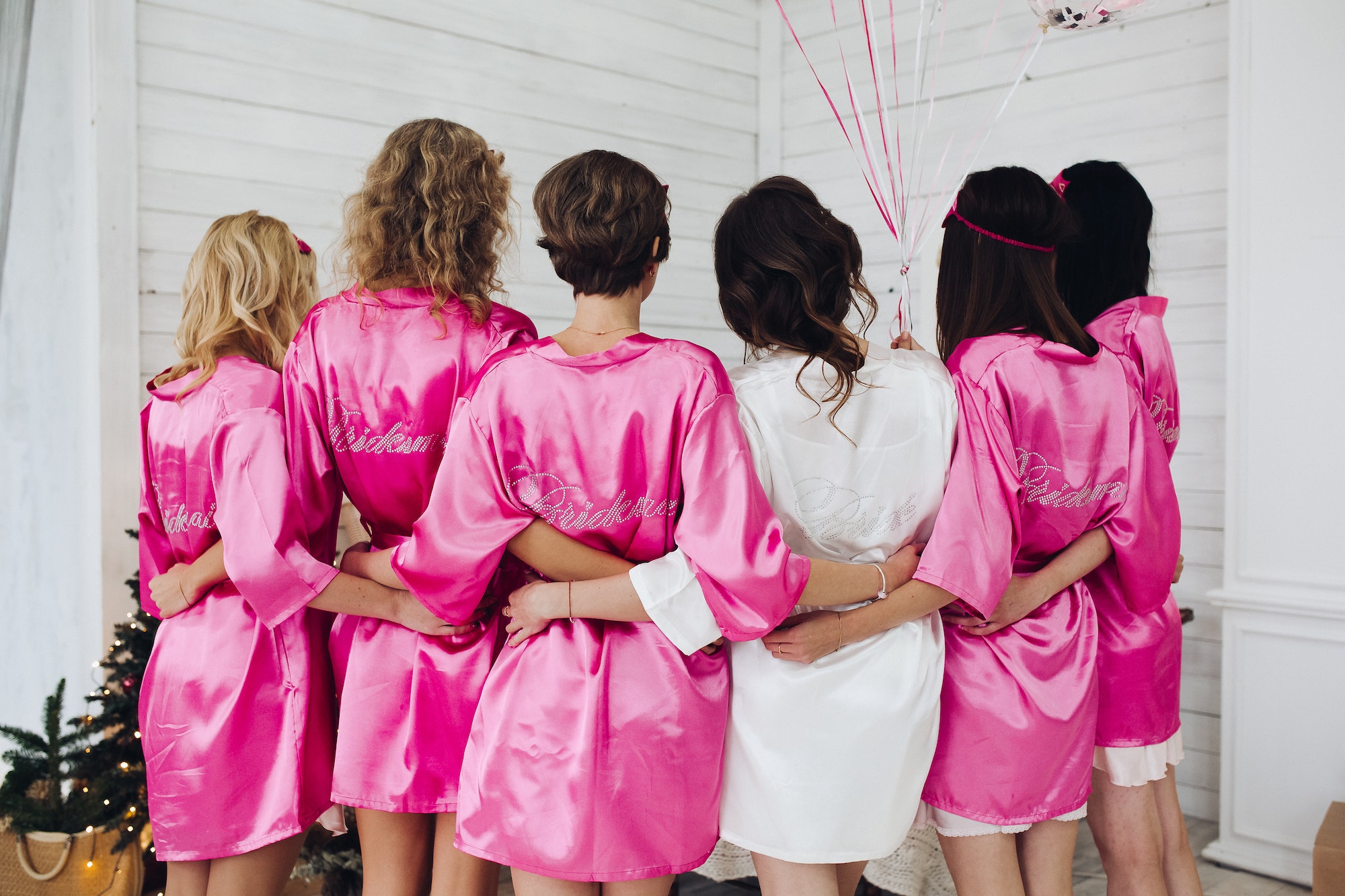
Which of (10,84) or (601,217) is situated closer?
(601,217)

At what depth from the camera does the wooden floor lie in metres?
2.55

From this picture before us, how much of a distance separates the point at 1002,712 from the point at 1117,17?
1.65m

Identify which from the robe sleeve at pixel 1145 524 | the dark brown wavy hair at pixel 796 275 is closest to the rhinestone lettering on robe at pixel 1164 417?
the robe sleeve at pixel 1145 524

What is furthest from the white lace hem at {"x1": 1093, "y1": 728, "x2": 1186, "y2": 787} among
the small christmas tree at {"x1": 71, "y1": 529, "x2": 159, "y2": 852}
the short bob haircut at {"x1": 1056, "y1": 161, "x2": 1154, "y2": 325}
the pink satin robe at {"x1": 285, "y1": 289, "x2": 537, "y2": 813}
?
the small christmas tree at {"x1": 71, "y1": 529, "x2": 159, "y2": 852}

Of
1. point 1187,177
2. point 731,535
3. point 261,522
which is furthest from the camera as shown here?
point 1187,177

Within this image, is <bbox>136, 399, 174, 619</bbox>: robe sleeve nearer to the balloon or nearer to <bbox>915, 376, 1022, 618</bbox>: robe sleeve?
<bbox>915, 376, 1022, 618</bbox>: robe sleeve

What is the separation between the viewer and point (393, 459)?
4.87 ft

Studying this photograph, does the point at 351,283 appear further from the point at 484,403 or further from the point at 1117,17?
the point at 1117,17

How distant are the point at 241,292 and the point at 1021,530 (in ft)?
4.18

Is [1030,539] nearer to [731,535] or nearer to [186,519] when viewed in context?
[731,535]

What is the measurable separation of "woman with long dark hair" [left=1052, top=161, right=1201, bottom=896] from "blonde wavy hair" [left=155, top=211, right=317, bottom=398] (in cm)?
136

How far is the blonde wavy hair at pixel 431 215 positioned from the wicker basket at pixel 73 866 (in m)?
1.43

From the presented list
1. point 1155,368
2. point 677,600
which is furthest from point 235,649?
point 1155,368

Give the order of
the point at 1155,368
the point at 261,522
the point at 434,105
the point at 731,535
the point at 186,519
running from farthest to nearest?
the point at 434,105 < the point at 1155,368 < the point at 186,519 < the point at 261,522 < the point at 731,535
